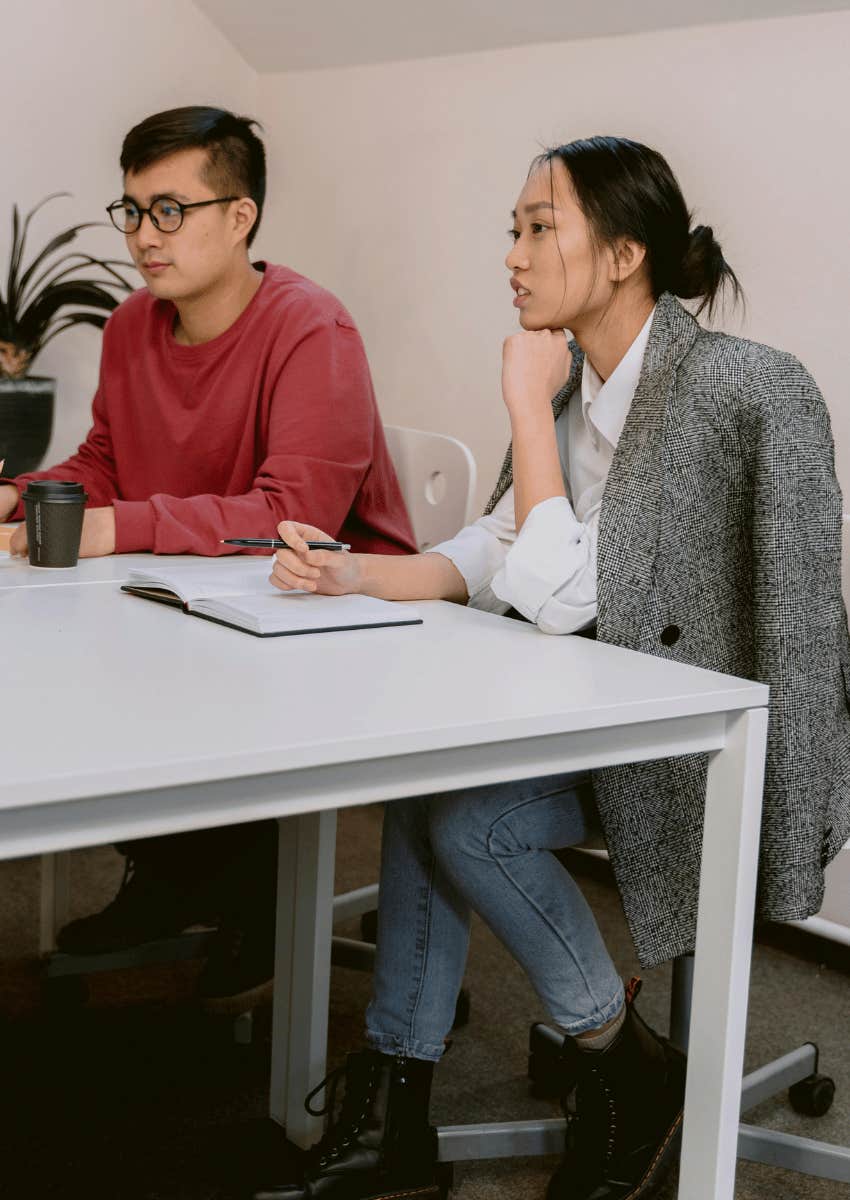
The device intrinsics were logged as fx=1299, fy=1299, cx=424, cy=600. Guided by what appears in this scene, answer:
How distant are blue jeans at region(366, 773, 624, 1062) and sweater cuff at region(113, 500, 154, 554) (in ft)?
1.65

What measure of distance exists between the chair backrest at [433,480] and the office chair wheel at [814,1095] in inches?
35.1

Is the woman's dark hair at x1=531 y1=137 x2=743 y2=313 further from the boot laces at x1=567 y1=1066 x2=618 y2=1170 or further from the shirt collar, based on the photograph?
the boot laces at x1=567 y1=1066 x2=618 y2=1170

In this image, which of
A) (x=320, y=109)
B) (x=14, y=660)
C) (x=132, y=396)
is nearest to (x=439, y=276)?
(x=320, y=109)

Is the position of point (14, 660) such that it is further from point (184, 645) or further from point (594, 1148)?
point (594, 1148)

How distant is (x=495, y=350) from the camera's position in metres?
2.81

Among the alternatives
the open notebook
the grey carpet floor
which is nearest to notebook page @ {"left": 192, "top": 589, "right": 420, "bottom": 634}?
the open notebook

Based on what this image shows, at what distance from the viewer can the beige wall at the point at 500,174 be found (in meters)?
2.20

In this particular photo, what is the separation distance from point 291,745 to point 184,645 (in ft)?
0.99

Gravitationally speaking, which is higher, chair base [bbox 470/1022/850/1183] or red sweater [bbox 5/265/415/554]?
red sweater [bbox 5/265/415/554]

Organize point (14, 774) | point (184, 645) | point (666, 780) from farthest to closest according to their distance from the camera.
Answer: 1. point (666, 780)
2. point (184, 645)
3. point (14, 774)

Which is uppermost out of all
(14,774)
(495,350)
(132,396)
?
(495,350)

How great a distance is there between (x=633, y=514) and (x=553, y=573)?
0.33 feet

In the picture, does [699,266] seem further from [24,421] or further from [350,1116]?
[24,421]

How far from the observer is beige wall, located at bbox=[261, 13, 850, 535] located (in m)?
2.20
